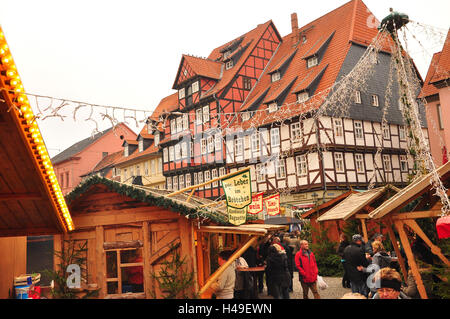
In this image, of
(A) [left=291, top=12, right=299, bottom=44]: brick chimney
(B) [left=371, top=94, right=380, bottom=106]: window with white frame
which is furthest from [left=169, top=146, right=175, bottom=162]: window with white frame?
(B) [left=371, top=94, right=380, bottom=106]: window with white frame

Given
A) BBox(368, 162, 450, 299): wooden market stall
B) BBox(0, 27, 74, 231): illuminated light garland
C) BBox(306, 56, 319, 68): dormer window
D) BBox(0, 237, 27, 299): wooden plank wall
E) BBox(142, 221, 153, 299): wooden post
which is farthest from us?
BBox(306, 56, 319, 68): dormer window

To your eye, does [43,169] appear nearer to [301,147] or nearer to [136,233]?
[136,233]

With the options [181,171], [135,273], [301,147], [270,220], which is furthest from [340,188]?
[135,273]

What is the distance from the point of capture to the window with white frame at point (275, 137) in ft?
88.0

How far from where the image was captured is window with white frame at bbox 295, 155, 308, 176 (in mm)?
25294

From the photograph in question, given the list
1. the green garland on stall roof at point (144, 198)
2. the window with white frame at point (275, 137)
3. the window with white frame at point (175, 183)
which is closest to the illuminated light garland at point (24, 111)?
the green garland on stall roof at point (144, 198)

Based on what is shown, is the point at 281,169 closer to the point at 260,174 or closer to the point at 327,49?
the point at 260,174

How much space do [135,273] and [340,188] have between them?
17492 millimetres

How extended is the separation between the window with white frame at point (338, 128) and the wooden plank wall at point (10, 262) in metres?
18.2

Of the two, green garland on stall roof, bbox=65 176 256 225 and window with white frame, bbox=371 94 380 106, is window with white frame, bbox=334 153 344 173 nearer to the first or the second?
window with white frame, bbox=371 94 380 106

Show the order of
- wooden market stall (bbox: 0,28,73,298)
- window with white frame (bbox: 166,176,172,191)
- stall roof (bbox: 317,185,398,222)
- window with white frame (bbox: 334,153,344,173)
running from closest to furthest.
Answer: wooden market stall (bbox: 0,28,73,298) < stall roof (bbox: 317,185,398,222) < window with white frame (bbox: 334,153,344,173) < window with white frame (bbox: 166,176,172,191)

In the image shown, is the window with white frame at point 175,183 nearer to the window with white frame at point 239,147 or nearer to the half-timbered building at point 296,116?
the half-timbered building at point 296,116

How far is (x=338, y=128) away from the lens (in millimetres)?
25312

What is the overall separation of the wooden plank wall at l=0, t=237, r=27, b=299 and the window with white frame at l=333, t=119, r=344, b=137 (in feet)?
59.9
